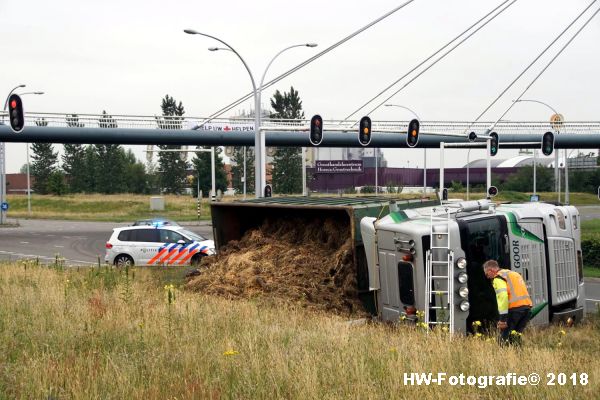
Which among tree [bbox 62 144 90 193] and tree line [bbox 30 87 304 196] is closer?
tree line [bbox 30 87 304 196]

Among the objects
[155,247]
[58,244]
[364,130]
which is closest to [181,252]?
[155,247]

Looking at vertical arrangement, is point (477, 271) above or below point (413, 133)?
below

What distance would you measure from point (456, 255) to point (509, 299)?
3.46 ft

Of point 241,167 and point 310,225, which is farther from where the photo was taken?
point 241,167

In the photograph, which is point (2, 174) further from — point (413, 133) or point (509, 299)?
point (509, 299)

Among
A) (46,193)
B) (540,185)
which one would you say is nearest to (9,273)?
(540,185)

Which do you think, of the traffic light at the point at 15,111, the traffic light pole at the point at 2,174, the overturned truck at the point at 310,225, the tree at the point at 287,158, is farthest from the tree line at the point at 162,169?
the overturned truck at the point at 310,225

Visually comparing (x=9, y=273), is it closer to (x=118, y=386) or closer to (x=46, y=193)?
(x=118, y=386)

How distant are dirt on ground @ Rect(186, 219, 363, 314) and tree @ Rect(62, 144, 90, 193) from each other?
9176 centimetres

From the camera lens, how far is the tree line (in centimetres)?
7950

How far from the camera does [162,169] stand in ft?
309

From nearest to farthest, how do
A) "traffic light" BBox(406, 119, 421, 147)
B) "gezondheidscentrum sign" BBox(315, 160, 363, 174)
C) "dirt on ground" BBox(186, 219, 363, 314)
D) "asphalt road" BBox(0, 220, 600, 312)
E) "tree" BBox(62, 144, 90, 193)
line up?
"dirt on ground" BBox(186, 219, 363, 314) < "asphalt road" BBox(0, 220, 600, 312) < "traffic light" BBox(406, 119, 421, 147) < "gezondheidscentrum sign" BBox(315, 160, 363, 174) < "tree" BBox(62, 144, 90, 193)

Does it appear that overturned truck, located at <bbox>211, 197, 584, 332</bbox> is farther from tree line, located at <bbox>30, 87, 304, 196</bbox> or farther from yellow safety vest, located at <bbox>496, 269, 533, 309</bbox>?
tree line, located at <bbox>30, 87, 304, 196</bbox>

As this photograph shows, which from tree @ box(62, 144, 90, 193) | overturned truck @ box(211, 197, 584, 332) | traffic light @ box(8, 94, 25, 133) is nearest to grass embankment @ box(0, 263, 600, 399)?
overturned truck @ box(211, 197, 584, 332)
